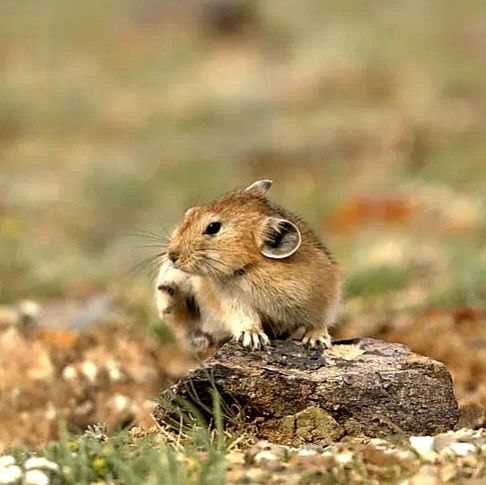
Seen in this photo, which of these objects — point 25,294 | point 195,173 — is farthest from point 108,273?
point 195,173

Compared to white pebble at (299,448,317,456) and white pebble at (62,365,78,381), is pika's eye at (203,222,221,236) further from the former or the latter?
white pebble at (62,365,78,381)

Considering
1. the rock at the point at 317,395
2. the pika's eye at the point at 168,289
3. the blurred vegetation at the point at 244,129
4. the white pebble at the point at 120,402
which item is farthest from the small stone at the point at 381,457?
the blurred vegetation at the point at 244,129

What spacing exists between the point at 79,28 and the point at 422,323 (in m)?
25.7

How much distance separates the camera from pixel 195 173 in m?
18.9

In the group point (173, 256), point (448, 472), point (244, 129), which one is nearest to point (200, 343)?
point (173, 256)

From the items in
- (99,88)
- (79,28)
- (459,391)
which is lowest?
(459,391)

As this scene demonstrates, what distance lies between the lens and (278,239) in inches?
236

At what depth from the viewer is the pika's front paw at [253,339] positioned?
583cm

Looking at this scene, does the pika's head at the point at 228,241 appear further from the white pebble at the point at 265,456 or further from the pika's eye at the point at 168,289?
the white pebble at the point at 265,456

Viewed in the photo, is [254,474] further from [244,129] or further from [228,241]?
[244,129]

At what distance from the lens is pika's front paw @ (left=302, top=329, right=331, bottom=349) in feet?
19.7

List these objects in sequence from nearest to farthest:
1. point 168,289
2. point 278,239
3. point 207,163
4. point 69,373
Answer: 1. point 278,239
2. point 168,289
3. point 69,373
4. point 207,163

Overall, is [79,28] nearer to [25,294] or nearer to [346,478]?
[25,294]

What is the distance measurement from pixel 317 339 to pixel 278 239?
0.53m
